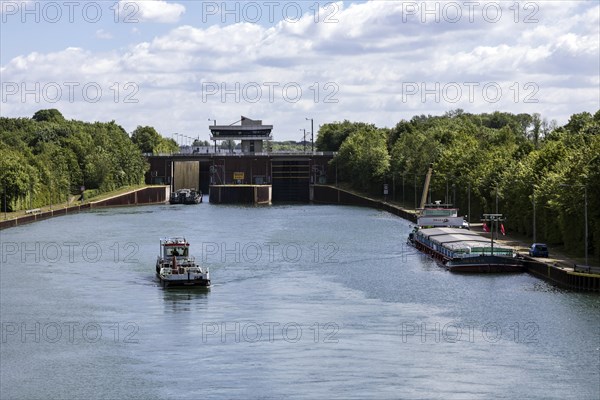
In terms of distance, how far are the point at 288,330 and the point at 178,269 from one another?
19267mm

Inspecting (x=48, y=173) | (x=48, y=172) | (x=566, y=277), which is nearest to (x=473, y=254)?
(x=566, y=277)

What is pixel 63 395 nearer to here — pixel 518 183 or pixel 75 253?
pixel 75 253

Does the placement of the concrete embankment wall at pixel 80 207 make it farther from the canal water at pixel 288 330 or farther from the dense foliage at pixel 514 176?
the dense foliage at pixel 514 176

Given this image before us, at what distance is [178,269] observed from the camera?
8175cm

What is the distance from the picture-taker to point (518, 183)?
367 ft

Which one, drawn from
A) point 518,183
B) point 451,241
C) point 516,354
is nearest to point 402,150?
point 518,183

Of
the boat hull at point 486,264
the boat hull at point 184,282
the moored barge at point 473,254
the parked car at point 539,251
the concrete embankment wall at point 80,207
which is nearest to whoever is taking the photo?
the boat hull at point 184,282

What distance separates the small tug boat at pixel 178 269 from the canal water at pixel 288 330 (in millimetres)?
1039

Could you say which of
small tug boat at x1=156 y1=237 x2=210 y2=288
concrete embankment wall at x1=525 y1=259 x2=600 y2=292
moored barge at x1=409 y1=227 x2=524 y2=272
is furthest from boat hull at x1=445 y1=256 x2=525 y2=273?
small tug boat at x1=156 y1=237 x2=210 y2=288

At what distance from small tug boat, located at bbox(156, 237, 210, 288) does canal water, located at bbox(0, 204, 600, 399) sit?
104 centimetres

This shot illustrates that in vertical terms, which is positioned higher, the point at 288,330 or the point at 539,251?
the point at 539,251

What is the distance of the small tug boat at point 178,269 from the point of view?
80.1m

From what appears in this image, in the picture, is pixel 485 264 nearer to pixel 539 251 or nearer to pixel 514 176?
pixel 539 251

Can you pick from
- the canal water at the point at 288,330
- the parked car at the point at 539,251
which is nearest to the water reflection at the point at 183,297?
the canal water at the point at 288,330
